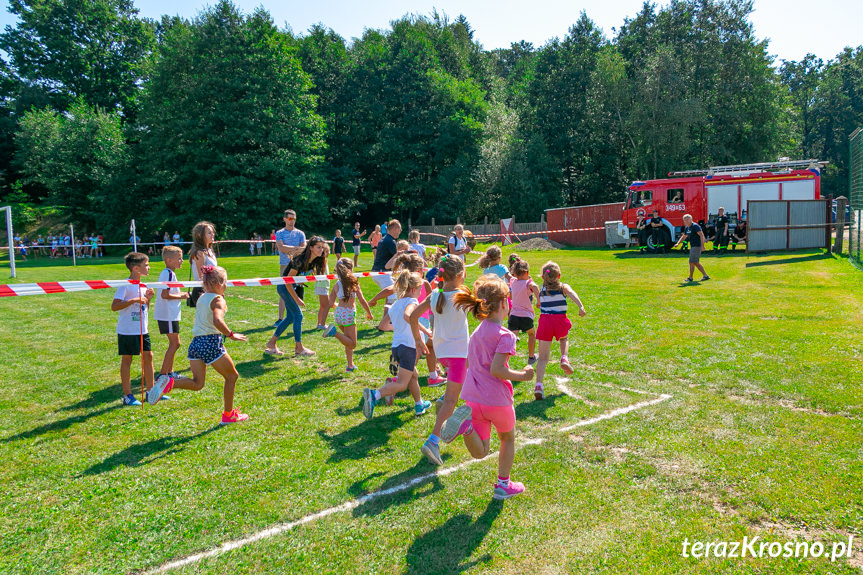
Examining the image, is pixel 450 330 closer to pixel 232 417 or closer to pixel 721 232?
pixel 232 417

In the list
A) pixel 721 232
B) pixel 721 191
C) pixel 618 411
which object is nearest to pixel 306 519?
pixel 618 411

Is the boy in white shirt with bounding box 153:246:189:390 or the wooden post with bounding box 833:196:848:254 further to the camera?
the wooden post with bounding box 833:196:848:254

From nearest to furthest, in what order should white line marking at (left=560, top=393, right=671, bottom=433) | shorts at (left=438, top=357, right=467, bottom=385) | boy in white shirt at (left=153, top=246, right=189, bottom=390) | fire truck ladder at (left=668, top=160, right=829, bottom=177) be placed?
shorts at (left=438, top=357, right=467, bottom=385) → white line marking at (left=560, top=393, right=671, bottom=433) → boy in white shirt at (left=153, top=246, right=189, bottom=390) → fire truck ladder at (left=668, top=160, right=829, bottom=177)

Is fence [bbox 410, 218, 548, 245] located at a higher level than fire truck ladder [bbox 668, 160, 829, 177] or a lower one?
lower

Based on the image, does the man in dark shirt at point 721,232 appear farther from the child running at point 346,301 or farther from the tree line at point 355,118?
the child running at point 346,301

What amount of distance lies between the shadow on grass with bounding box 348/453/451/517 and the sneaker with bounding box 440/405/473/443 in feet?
1.54

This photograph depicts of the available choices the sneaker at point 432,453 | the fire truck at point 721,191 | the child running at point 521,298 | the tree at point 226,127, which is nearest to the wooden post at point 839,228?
the fire truck at point 721,191

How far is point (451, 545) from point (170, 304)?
523 cm

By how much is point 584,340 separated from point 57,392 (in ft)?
25.6

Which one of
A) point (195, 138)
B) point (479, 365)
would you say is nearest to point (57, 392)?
point (479, 365)

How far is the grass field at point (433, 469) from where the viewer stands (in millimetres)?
3752

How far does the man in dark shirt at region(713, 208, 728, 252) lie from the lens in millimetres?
25359

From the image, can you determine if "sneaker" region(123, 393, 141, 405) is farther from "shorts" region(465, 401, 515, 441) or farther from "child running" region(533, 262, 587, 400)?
"child running" region(533, 262, 587, 400)

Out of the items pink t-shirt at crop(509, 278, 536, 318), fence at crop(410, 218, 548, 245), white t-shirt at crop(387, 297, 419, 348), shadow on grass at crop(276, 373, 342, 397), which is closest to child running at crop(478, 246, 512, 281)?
pink t-shirt at crop(509, 278, 536, 318)
